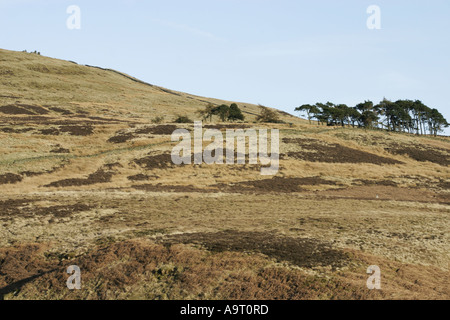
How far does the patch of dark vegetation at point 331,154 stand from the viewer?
59.3 m

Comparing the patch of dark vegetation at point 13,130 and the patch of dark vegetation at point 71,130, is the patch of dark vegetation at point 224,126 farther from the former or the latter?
the patch of dark vegetation at point 13,130

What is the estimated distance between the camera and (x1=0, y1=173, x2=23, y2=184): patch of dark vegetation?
42.6 meters

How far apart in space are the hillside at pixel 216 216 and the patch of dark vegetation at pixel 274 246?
108mm

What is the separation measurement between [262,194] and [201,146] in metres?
22.6

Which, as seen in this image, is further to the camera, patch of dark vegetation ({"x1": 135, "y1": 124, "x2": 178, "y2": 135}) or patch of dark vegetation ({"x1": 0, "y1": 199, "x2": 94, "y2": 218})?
patch of dark vegetation ({"x1": 135, "y1": 124, "x2": 178, "y2": 135})

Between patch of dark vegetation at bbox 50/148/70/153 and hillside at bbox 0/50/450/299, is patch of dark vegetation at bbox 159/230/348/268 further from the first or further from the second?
patch of dark vegetation at bbox 50/148/70/153

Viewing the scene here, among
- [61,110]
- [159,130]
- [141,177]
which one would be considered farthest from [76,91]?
[141,177]

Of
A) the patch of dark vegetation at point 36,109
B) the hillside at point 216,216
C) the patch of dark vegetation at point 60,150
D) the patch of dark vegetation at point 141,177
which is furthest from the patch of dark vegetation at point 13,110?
the patch of dark vegetation at point 141,177

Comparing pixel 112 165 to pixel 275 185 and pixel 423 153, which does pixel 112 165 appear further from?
pixel 423 153

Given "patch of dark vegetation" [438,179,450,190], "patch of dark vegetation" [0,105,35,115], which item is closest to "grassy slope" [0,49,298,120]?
"patch of dark vegetation" [0,105,35,115]

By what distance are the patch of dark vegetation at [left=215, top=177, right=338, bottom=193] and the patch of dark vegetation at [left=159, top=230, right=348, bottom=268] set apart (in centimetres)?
2226

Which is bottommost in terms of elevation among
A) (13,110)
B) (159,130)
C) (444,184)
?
(444,184)

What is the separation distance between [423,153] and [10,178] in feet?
218

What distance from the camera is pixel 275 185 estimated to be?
46344 mm
